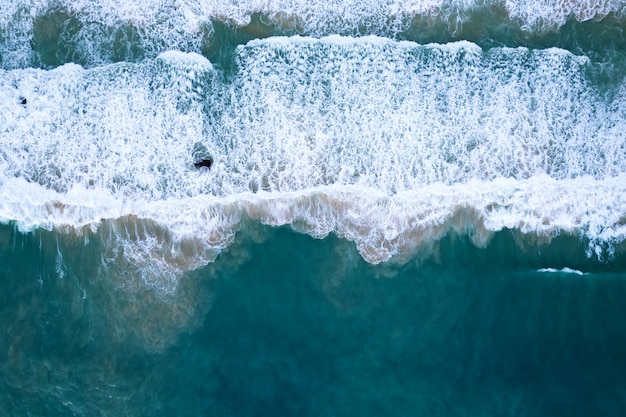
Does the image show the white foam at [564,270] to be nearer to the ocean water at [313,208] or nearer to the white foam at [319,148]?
the ocean water at [313,208]

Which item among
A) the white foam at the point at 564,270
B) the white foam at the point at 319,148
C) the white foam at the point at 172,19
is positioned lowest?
the white foam at the point at 564,270

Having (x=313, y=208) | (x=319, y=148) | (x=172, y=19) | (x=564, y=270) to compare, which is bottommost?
(x=564, y=270)

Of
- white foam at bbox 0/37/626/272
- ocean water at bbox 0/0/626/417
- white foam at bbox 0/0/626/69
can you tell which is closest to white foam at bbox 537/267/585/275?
ocean water at bbox 0/0/626/417

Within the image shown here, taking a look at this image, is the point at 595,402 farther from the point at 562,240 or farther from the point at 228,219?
the point at 228,219

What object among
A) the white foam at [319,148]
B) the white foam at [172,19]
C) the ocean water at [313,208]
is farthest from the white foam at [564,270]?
the white foam at [172,19]

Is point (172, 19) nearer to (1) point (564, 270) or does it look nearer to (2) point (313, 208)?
(2) point (313, 208)

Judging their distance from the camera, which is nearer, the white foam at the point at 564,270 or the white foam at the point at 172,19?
the white foam at the point at 564,270

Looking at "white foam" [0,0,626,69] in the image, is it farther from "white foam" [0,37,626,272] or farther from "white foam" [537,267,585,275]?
"white foam" [537,267,585,275]

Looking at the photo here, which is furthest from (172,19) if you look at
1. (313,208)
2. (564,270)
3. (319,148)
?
(564,270)
